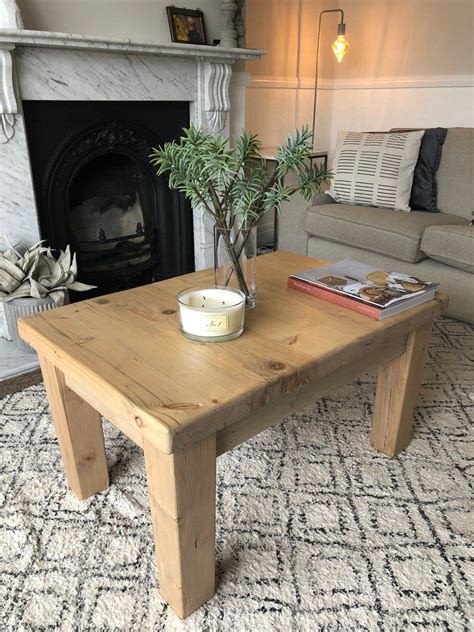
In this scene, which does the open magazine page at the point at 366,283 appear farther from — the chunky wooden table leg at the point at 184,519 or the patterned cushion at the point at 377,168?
the patterned cushion at the point at 377,168

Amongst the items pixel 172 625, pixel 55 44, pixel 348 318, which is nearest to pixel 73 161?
pixel 55 44

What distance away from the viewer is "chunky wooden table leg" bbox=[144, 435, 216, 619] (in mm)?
852

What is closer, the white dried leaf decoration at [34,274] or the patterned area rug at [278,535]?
the patterned area rug at [278,535]

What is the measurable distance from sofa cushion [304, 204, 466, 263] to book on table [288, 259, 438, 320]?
1.01 meters

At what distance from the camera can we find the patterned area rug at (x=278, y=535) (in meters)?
1.00

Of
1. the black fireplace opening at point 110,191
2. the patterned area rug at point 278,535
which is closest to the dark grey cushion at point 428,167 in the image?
the black fireplace opening at point 110,191

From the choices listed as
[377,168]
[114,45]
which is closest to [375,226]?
[377,168]

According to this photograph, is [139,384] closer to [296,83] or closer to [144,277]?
[144,277]

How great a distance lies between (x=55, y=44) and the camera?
195cm

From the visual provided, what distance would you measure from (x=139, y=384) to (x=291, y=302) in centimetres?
50

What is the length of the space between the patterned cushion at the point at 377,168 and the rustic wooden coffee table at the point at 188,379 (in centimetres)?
146

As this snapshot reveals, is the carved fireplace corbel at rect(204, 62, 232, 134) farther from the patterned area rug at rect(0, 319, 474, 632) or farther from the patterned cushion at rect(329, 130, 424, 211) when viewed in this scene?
the patterned area rug at rect(0, 319, 474, 632)

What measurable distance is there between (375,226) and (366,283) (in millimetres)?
1239

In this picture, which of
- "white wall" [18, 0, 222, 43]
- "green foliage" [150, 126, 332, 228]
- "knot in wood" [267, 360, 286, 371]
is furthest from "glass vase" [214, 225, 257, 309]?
"white wall" [18, 0, 222, 43]
